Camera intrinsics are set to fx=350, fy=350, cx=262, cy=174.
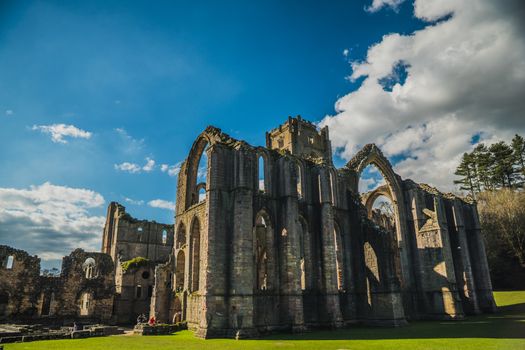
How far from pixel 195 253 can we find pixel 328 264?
815 centimetres

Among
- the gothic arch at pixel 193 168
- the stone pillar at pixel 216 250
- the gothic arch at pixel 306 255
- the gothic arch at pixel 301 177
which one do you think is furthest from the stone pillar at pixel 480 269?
the gothic arch at pixel 193 168

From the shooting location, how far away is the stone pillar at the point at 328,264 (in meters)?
19.7

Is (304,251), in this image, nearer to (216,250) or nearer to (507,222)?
(216,250)

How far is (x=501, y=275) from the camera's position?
1521 inches

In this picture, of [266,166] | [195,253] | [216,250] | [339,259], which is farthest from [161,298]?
[339,259]

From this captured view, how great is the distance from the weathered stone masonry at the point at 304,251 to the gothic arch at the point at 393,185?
0.29 ft

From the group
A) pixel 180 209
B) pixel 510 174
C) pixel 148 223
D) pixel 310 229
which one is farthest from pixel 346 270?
pixel 510 174

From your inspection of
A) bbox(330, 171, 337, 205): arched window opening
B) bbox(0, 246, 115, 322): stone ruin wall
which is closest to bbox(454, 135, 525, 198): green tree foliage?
bbox(330, 171, 337, 205): arched window opening

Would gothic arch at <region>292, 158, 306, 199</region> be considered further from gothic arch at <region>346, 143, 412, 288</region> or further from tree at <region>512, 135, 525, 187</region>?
tree at <region>512, 135, 525, 187</region>

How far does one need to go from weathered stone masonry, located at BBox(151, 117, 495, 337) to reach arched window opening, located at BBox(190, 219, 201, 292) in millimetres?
64

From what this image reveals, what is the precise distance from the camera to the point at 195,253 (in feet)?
71.5

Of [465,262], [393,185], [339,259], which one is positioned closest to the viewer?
[339,259]

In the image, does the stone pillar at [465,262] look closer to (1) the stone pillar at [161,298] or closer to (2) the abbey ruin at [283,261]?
(2) the abbey ruin at [283,261]

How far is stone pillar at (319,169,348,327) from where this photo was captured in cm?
1969
